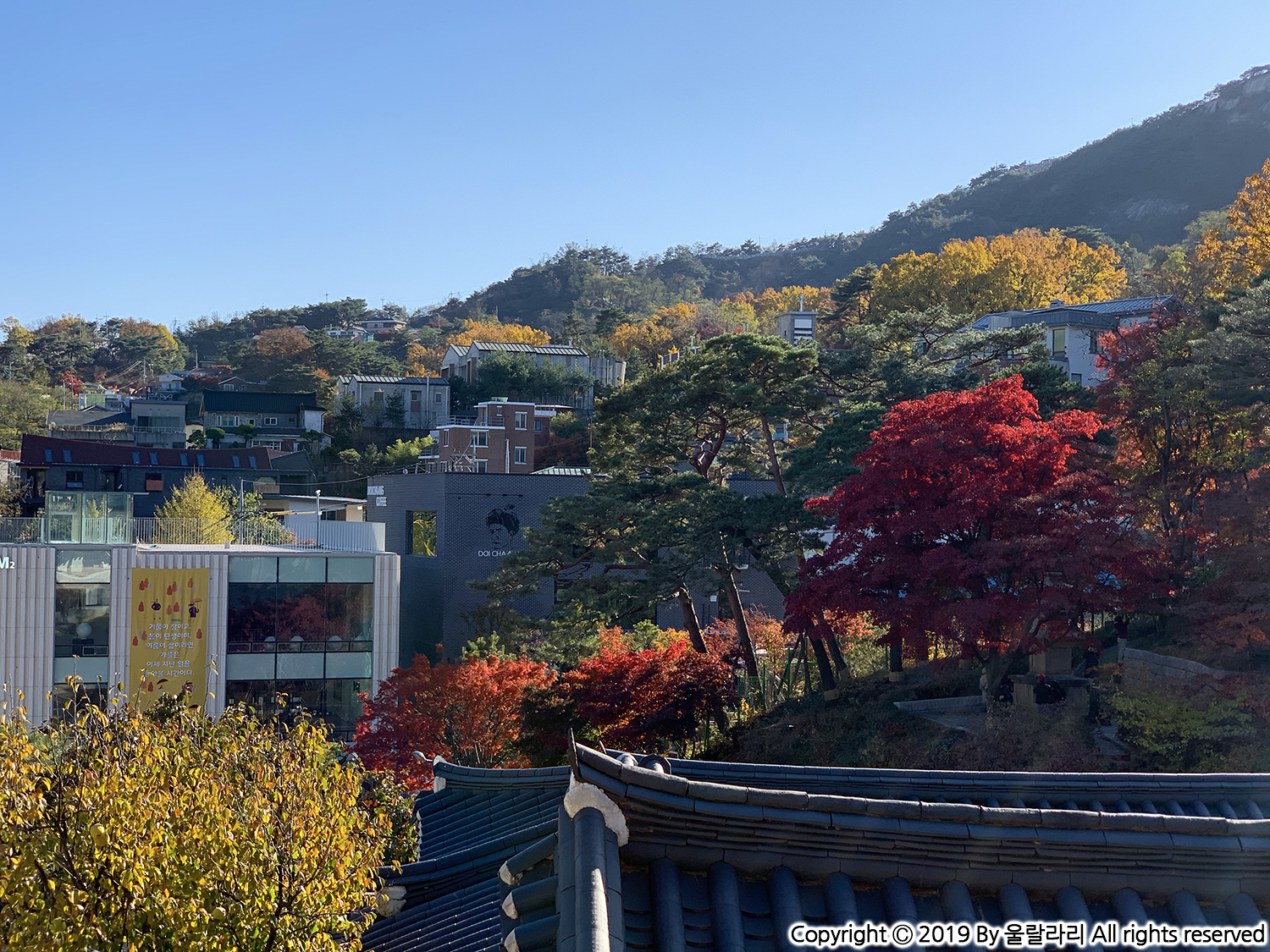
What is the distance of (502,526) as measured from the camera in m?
35.5

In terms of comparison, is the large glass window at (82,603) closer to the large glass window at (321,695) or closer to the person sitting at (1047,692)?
the large glass window at (321,695)

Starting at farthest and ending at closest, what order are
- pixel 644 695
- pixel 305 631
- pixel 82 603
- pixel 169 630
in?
pixel 305 631 < pixel 169 630 < pixel 82 603 < pixel 644 695

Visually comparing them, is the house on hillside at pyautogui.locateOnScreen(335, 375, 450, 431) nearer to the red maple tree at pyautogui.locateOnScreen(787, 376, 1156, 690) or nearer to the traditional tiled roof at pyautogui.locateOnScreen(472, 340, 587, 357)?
the traditional tiled roof at pyautogui.locateOnScreen(472, 340, 587, 357)

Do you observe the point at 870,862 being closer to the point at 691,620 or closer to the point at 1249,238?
the point at 691,620

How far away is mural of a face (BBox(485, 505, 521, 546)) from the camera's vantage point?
35.4 m

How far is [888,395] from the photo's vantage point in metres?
24.8

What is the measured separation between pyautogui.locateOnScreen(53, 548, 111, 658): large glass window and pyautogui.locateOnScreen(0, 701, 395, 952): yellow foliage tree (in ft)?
66.4

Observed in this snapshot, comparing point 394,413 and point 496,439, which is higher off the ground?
point 394,413

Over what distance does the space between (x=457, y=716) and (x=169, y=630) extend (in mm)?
10318

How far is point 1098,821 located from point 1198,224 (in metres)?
92.2

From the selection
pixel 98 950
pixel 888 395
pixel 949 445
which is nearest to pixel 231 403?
pixel 888 395

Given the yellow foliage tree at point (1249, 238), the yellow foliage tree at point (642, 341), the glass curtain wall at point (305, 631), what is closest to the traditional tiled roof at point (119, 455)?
the glass curtain wall at point (305, 631)

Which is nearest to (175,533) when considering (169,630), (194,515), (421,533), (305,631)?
(169,630)

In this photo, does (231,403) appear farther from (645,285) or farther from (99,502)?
(645,285)
